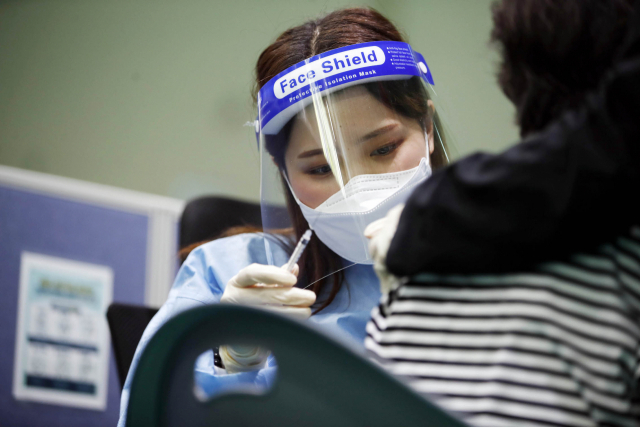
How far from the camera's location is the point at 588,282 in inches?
12.1

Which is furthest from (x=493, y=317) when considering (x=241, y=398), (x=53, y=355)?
(x=53, y=355)

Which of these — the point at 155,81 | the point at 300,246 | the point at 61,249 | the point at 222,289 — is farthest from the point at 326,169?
the point at 155,81

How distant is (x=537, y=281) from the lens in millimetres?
307

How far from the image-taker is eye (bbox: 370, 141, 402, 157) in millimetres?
777

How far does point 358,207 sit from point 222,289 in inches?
12.9

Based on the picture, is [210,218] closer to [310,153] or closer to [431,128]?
[310,153]

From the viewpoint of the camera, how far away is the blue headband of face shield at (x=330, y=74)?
80 centimetres

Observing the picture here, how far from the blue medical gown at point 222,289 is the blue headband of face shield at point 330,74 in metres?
0.26

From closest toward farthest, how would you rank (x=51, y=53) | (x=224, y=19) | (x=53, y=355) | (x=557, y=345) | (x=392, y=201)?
(x=557, y=345) → (x=392, y=201) → (x=53, y=355) → (x=51, y=53) → (x=224, y=19)

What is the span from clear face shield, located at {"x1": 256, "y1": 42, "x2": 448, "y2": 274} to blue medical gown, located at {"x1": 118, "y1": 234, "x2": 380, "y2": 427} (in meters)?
0.10

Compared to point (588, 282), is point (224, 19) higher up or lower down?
higher up

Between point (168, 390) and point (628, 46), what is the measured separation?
37 cm

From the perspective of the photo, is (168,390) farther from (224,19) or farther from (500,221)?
(224,19)

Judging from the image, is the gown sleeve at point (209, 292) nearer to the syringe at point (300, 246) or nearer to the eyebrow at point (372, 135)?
the syringe at point (300, 246)
